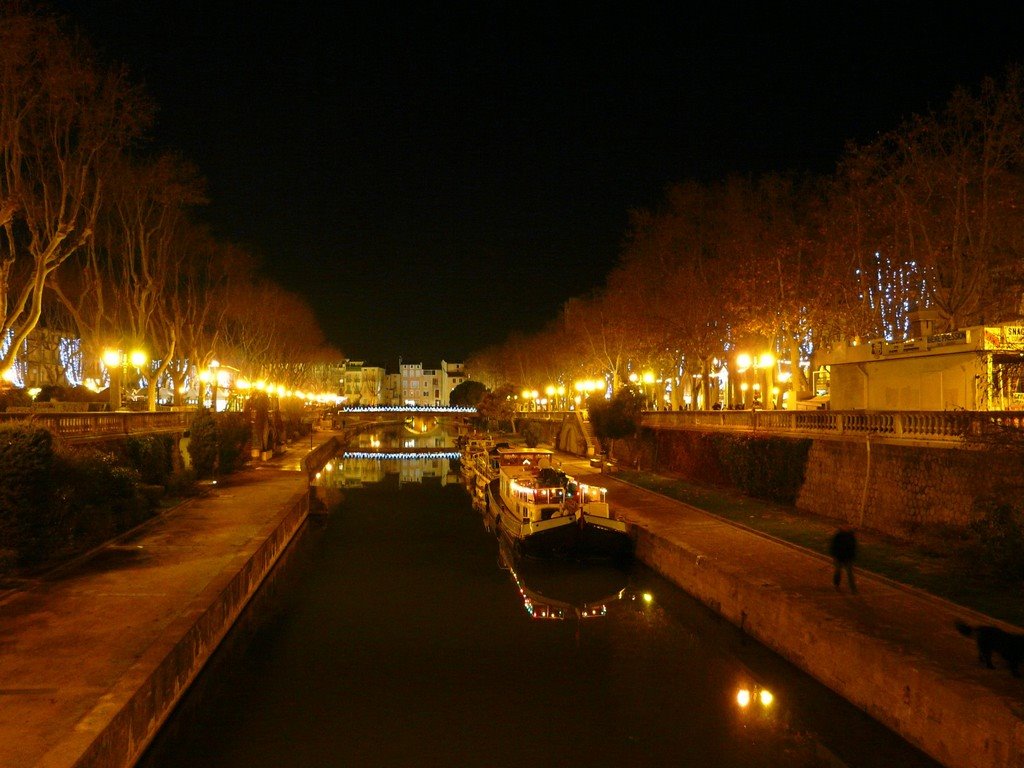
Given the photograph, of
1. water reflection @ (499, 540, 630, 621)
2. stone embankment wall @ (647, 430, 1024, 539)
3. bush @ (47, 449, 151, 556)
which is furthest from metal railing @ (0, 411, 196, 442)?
stone embankment wall @ (647, 430, 1024, 539)

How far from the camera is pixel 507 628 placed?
1647 cm

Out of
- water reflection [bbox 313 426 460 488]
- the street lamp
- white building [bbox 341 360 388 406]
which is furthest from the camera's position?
white building [bbox 341 360 388 406]

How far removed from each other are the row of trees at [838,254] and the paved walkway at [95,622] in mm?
22512

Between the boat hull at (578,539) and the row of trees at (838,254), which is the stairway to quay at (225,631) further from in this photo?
the row of trees at (838,254)

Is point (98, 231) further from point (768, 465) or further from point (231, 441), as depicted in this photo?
point (768, 465)

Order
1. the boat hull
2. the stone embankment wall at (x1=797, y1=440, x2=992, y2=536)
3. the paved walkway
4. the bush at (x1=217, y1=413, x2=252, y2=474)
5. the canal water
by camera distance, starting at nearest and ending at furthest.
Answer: the paved walkway < the canal water < the stone embankment wall at (x1=797, y1=440, x2=992, y2=536) < the boat hull < the bush at (x1=217, y1=413, x2=252, y2=474)

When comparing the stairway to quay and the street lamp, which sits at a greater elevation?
Answer: the street lamp

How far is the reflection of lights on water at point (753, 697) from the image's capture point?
1219 cm

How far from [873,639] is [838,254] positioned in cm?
2442

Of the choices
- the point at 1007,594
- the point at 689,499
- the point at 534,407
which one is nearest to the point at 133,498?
the point at 689,499

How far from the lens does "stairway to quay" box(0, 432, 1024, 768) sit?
327 inches

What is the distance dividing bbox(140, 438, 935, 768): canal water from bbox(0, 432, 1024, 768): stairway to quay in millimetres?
503

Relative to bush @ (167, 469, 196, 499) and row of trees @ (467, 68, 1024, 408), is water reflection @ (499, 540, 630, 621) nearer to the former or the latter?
bush @ (167, 469, 196, 499)

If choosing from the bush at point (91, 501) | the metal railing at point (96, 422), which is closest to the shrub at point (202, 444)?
the metal railing at point (96, 422)
